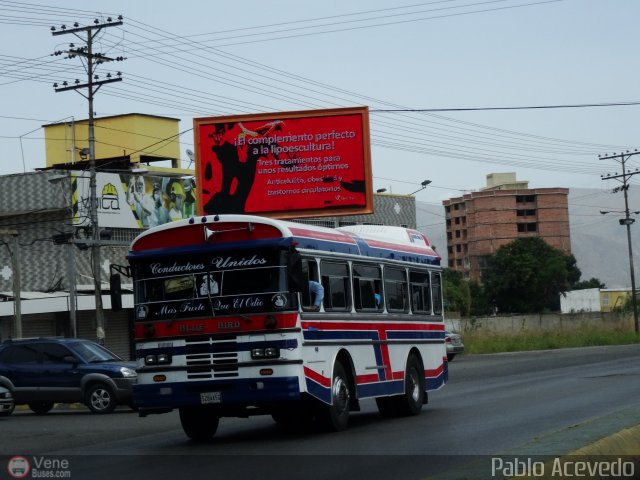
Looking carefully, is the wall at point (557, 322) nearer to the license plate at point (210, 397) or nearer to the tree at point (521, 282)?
the tree at point (521, 282)

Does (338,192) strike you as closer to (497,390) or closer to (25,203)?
(497,390)

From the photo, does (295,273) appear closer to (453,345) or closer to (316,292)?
(316,292)

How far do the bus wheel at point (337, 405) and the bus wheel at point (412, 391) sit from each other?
8.99 feet

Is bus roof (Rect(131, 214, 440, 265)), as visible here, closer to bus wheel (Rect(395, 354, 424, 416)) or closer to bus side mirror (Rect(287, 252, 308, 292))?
bus side mirror (Rect(287, 252, 308, 292))

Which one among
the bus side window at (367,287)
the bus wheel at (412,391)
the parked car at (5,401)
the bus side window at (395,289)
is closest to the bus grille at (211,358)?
the bus side window at (367,287)

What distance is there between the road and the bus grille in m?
0.99

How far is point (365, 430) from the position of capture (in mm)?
16938

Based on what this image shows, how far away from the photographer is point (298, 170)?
36.9m

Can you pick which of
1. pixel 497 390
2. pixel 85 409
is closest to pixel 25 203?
pixel 85 409

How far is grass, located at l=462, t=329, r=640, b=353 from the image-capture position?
55906 millimetres

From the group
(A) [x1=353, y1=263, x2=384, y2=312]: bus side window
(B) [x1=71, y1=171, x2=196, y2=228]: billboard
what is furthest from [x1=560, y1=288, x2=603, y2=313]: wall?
(A) [x1=353, y1=263, x2=384, y2=312]: bus side window

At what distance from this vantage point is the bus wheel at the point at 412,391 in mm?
19484

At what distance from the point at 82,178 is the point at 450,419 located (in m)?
33.0

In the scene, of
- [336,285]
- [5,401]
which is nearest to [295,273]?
[336,285]
